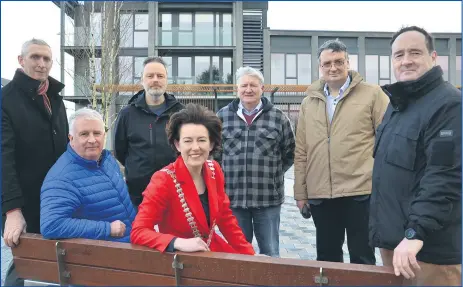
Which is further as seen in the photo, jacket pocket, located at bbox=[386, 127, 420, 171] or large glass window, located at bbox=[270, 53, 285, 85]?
large glass window, located at bbox=[270, 53, 285, 85]

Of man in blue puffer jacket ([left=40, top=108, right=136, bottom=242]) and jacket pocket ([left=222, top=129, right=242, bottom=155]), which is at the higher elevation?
jacket pocket ([left=222, top=129, right=242, bottom=155])

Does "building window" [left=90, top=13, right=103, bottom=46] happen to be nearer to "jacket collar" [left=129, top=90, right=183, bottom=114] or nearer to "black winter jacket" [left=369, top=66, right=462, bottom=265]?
"jacket collar" [left=129, top=90, right=183, bottom=114]

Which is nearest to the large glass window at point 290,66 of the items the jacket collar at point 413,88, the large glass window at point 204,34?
the large glass window at point 204,34

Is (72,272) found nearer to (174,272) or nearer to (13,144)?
(174,272)

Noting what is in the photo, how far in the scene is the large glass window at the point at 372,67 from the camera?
2914 cm

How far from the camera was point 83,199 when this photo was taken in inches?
101

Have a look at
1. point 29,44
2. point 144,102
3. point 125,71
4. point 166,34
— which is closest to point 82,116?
point 29,44

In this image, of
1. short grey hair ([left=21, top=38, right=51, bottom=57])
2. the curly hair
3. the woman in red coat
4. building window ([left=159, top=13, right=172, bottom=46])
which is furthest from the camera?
building window ([left=159, top=13, right=172, bottom=46])

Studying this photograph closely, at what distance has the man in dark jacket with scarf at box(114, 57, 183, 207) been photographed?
366cm

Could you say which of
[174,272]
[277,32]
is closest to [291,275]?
[174,272]

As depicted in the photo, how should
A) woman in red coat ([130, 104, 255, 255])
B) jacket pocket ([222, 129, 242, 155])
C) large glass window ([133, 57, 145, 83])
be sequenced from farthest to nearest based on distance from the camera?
large glass window ([133, 57, 145, 83]) → jacket pocket ([222, 129, 242, 155]) → woman in red coat ([130, 104, 255, 255])

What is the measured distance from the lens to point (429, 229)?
1.99m

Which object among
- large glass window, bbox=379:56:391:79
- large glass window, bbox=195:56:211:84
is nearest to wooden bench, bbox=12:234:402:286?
large glass window, bbox=195:56:211:84

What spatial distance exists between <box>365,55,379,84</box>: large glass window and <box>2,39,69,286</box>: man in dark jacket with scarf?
28300 mm
